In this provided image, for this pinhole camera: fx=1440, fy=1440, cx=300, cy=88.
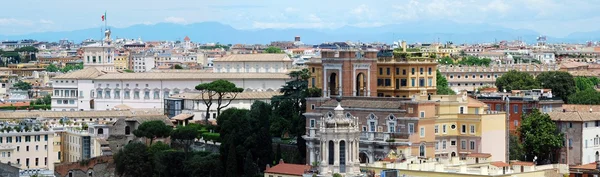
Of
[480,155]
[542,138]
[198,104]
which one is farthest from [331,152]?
[198,104]

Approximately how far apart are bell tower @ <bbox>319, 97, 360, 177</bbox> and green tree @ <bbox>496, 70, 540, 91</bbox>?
3824 centimetres

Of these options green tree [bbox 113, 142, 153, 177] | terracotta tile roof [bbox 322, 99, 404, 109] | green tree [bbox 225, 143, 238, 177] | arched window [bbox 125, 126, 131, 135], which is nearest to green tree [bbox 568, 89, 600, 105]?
terracotta tile roof [bbox 322, 99, 404, 109]

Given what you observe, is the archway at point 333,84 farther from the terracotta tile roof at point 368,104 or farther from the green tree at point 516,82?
the green tree at point 516,82

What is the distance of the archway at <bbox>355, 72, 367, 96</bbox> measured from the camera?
59812mm

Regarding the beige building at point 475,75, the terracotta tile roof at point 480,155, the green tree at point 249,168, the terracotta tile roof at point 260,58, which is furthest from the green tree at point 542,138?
the terracotta tile roof at point 260,58

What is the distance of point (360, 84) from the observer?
60.1 m

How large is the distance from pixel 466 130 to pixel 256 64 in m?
46.4

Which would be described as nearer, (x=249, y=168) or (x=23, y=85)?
(x=249, y=168)

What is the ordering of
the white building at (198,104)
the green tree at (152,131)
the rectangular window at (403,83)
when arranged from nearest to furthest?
the rectangular window at (403,83)
the green tree at (152,131)
the white building at (198,104)

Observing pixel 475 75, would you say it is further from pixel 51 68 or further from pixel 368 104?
pixel 51 68

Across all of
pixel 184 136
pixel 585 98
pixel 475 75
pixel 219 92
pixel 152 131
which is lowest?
pixel 184 136

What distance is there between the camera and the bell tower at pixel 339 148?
39406 mm

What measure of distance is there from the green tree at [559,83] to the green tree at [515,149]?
19.8 meters

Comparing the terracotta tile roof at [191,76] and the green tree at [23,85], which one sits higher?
the terracotta tile roof at [191,76]
